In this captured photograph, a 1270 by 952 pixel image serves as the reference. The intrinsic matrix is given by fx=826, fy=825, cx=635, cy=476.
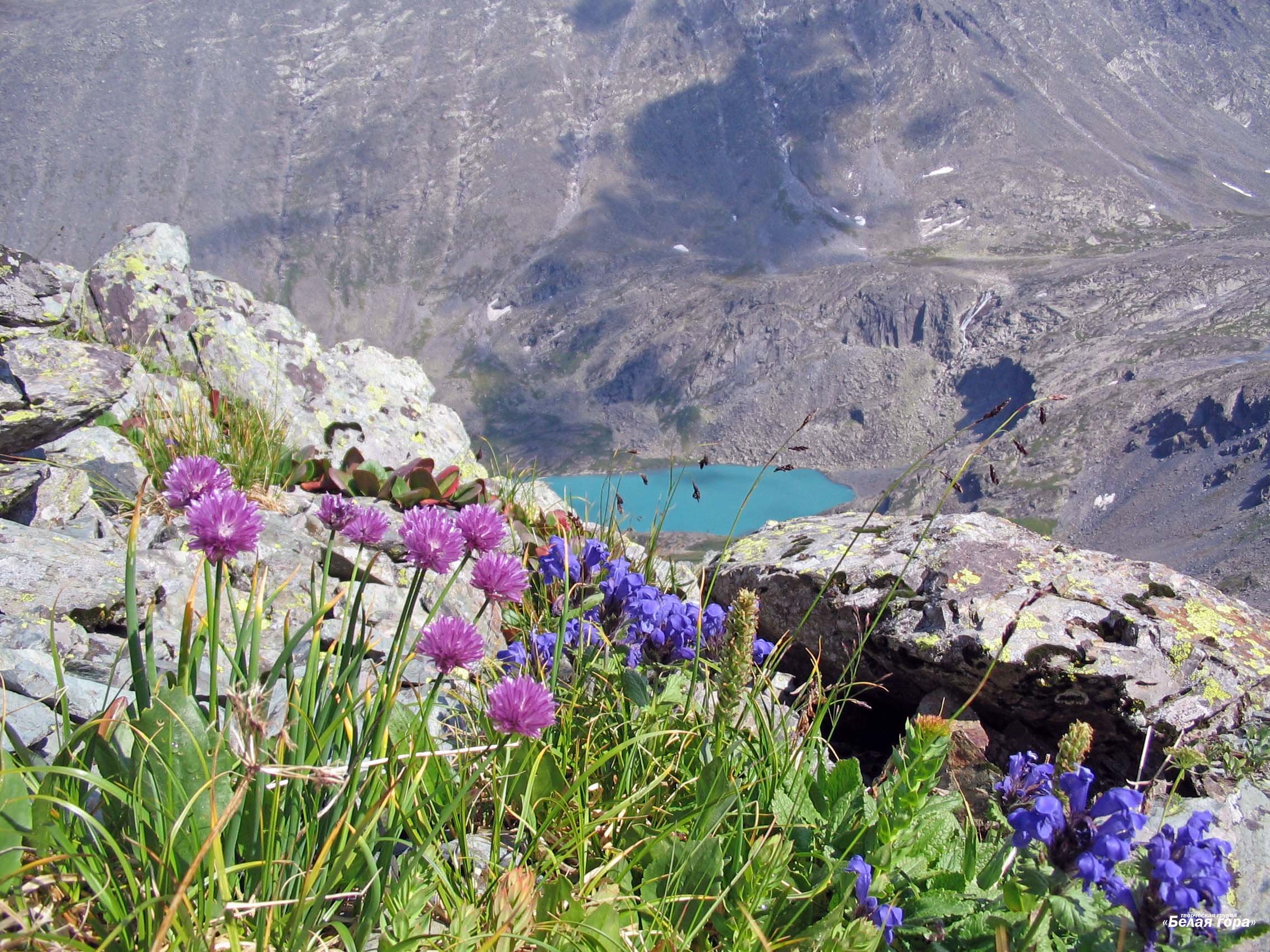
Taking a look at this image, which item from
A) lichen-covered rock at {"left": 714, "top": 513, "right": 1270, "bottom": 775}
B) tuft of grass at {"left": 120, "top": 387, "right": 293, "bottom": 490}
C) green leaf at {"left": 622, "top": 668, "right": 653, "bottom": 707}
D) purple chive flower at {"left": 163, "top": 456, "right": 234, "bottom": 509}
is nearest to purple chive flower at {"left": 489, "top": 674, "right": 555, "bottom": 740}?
purple chive flower at {"left": 163, "top": 456, "right": 234, "bottom": 509}

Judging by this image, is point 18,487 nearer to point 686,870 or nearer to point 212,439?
point 212,439

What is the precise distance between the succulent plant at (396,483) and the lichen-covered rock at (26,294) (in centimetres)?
249

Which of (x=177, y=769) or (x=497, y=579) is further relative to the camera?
(x=497, y=579)

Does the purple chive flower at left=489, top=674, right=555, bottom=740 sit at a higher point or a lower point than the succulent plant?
higher

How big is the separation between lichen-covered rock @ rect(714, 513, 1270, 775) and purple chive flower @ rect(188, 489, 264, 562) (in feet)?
8.61

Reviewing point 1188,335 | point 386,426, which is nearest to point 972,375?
point 1188,335

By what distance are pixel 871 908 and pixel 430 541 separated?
1601mm

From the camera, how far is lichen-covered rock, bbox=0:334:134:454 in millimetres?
5020

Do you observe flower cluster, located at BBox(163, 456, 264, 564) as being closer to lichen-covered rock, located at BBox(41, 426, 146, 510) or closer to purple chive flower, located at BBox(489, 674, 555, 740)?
purple chive flower, located at BBox(489, 674, 555, 740)

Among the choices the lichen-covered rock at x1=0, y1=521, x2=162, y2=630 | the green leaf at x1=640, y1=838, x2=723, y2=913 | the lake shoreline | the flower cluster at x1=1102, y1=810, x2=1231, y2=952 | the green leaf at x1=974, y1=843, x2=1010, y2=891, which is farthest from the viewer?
the lake shoreline

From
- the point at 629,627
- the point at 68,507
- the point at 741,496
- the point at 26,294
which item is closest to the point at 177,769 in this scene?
the point at 629,627

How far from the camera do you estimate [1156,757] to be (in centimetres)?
401

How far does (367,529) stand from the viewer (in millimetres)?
2369

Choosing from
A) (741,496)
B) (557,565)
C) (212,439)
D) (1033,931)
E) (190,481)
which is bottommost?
(741,496)
